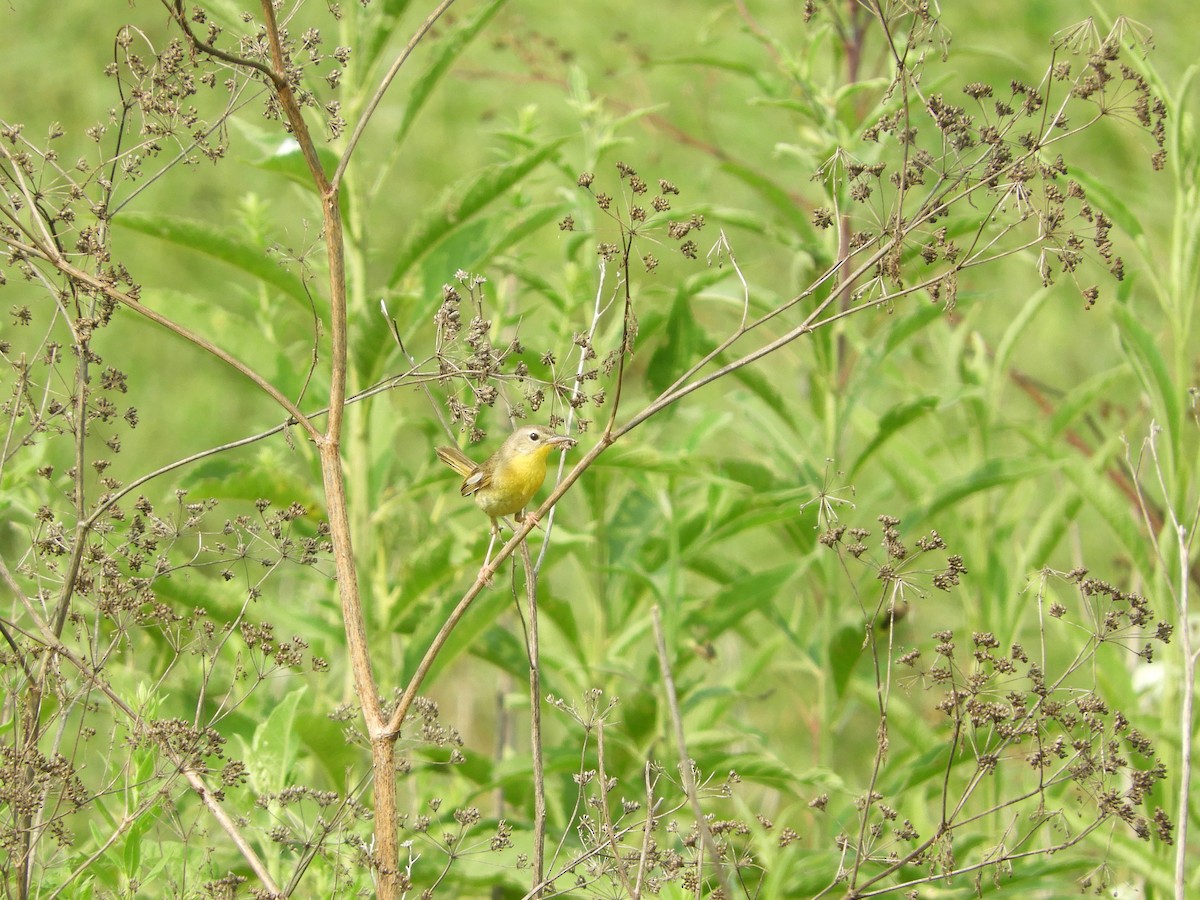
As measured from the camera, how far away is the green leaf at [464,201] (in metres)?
3.34

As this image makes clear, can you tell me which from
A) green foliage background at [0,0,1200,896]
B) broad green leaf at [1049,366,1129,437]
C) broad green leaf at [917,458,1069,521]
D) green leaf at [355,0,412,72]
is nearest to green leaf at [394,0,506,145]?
green foliage background at [0,0,1200,896]

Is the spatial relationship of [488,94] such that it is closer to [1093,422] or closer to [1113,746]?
[1093,422]

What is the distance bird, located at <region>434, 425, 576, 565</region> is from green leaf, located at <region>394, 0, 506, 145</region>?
909 millimetres

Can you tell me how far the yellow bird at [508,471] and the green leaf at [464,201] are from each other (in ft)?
2.03

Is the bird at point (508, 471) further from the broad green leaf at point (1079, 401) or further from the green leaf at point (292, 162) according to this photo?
the broad green leaf at point (1079, 401)

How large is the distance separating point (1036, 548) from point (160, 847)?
250 centimetres

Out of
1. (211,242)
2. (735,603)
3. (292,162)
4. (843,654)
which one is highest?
(292,162)

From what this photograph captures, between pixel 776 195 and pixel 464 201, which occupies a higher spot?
pixel 776 195

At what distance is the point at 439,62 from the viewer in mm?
3383

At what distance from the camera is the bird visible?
305 cm

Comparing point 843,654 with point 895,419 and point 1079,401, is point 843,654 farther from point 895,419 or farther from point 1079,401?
point 1079,401

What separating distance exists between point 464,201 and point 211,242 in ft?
2.14

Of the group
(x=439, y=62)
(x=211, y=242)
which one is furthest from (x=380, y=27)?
(x=211, y=242)

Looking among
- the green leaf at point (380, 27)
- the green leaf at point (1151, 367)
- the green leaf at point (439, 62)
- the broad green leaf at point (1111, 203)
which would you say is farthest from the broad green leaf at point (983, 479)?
the green leaf at point (380, 27)
